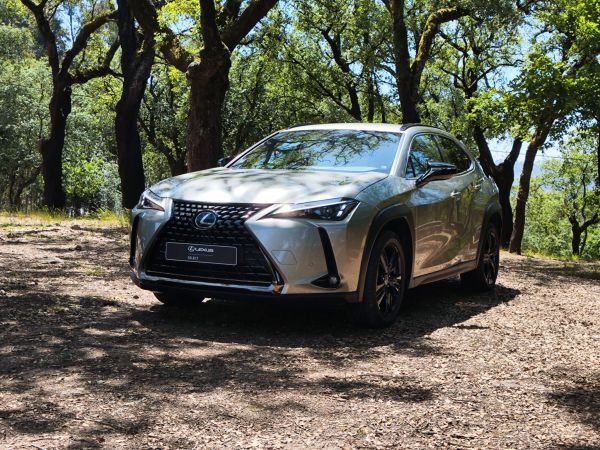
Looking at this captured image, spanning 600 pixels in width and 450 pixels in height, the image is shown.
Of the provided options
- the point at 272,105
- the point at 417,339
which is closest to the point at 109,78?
the point at 272,105

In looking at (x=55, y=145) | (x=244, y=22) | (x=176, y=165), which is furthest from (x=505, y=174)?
(x=176, y=165)

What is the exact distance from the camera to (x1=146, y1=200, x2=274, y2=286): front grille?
541 centimetres

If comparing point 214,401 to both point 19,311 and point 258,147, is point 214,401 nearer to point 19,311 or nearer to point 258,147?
point 19,311

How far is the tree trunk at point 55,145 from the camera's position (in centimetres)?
2189

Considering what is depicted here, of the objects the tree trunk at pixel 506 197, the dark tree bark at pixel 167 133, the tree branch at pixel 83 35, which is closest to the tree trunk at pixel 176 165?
the dark tree bark at pixel 167 133

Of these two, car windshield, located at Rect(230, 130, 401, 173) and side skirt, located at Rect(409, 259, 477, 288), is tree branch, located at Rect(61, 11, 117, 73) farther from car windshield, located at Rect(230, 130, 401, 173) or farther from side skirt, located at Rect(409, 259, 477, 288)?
side skirt, located at Rect(409, 259, 477, 288)

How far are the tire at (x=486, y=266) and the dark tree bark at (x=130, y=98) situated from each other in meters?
10.4

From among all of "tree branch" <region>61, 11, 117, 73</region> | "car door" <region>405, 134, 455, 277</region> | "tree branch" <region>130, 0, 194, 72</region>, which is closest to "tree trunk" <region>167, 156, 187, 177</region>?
"tree branch" <region>61, 11, 117, 73</region>

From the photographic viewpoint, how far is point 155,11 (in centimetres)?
1416

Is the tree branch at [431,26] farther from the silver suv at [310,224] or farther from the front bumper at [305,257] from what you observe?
the front bumper at [305,257]

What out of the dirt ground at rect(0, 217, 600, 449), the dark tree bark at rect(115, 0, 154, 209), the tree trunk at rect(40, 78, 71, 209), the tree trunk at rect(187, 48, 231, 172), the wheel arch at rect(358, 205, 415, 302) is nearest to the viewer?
the dirt ground at rect(0, 217, 600, 449)

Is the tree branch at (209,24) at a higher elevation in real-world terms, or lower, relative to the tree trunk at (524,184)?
higher

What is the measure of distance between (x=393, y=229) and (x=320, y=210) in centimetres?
96

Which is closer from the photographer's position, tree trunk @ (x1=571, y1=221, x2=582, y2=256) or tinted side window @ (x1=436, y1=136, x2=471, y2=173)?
tinted side window @ (x1=436, y1=136, x2=471, y2=173)
